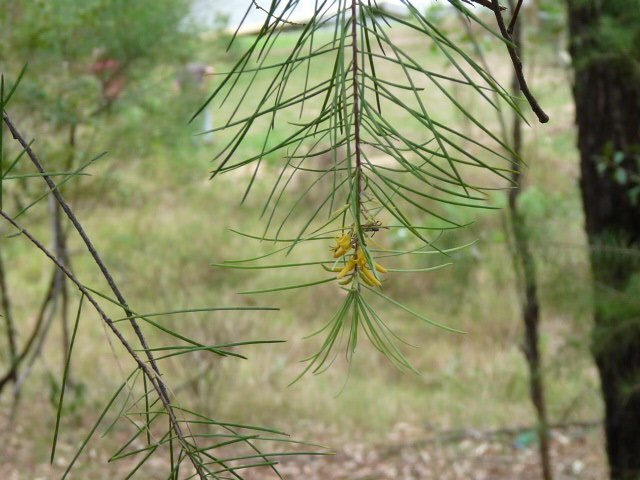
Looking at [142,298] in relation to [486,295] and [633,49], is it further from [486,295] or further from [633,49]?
[633,49]

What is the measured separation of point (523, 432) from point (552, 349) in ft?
3.65

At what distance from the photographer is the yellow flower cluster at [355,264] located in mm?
397

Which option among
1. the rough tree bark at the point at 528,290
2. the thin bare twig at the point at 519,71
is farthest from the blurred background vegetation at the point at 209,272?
the thin bare twig at the point at 519,71

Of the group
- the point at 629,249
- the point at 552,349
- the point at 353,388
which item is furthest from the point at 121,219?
the point at 629,249

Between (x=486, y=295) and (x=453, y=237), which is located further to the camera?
(x=486, y=295)

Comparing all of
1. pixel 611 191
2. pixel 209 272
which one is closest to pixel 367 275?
pixel 611 191

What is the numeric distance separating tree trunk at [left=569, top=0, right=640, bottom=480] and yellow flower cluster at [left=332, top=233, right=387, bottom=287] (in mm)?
1636

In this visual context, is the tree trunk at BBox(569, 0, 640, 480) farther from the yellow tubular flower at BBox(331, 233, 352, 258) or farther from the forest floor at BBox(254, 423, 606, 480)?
the yellow tubular flower at BBox(331, 233, 352, 258)

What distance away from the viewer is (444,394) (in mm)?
3898

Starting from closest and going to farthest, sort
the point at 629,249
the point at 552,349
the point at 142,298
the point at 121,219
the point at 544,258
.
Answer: the point at 629,249, the point at 544,258, the point at 142,298, the point at 552,349, the point at 121,219

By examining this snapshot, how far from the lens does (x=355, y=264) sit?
0.41m

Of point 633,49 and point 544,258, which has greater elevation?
Answer: point 633,49

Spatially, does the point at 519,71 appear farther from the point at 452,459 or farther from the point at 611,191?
the point at 452,459

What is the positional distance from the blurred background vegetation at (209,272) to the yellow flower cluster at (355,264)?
179cm
